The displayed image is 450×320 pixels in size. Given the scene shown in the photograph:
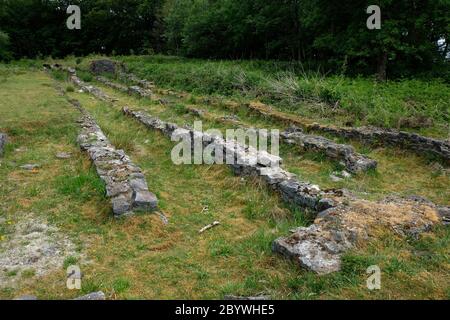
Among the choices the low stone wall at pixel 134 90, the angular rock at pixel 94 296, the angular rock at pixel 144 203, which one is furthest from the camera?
the low stone wall at pixel 134 90

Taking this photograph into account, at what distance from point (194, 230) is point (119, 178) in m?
2.17

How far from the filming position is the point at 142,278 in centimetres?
546

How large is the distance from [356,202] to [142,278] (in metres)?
3.73

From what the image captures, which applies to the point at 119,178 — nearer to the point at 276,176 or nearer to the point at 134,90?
the point at 276,176

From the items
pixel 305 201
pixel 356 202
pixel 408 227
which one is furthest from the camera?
pixel 305 201

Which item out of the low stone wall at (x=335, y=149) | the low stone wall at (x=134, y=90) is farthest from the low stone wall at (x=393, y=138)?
the low stone wall at (x=134, y=90)

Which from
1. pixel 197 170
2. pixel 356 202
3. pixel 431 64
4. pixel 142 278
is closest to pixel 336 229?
pixel 356 202

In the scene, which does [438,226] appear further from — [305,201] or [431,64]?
[431,64]

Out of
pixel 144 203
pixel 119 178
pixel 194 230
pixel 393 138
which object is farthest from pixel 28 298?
pixel 393 138

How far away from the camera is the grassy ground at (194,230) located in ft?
16.8

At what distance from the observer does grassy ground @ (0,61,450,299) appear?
16.8 ft

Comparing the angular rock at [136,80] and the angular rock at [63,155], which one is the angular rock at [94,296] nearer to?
the angular rock at [63,155]

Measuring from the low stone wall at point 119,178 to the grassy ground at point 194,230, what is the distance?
9.0 inches

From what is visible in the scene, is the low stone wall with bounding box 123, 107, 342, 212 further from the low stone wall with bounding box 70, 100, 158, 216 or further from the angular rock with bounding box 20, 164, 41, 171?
the angular rock with bounding box 20, 164, 41, 171
